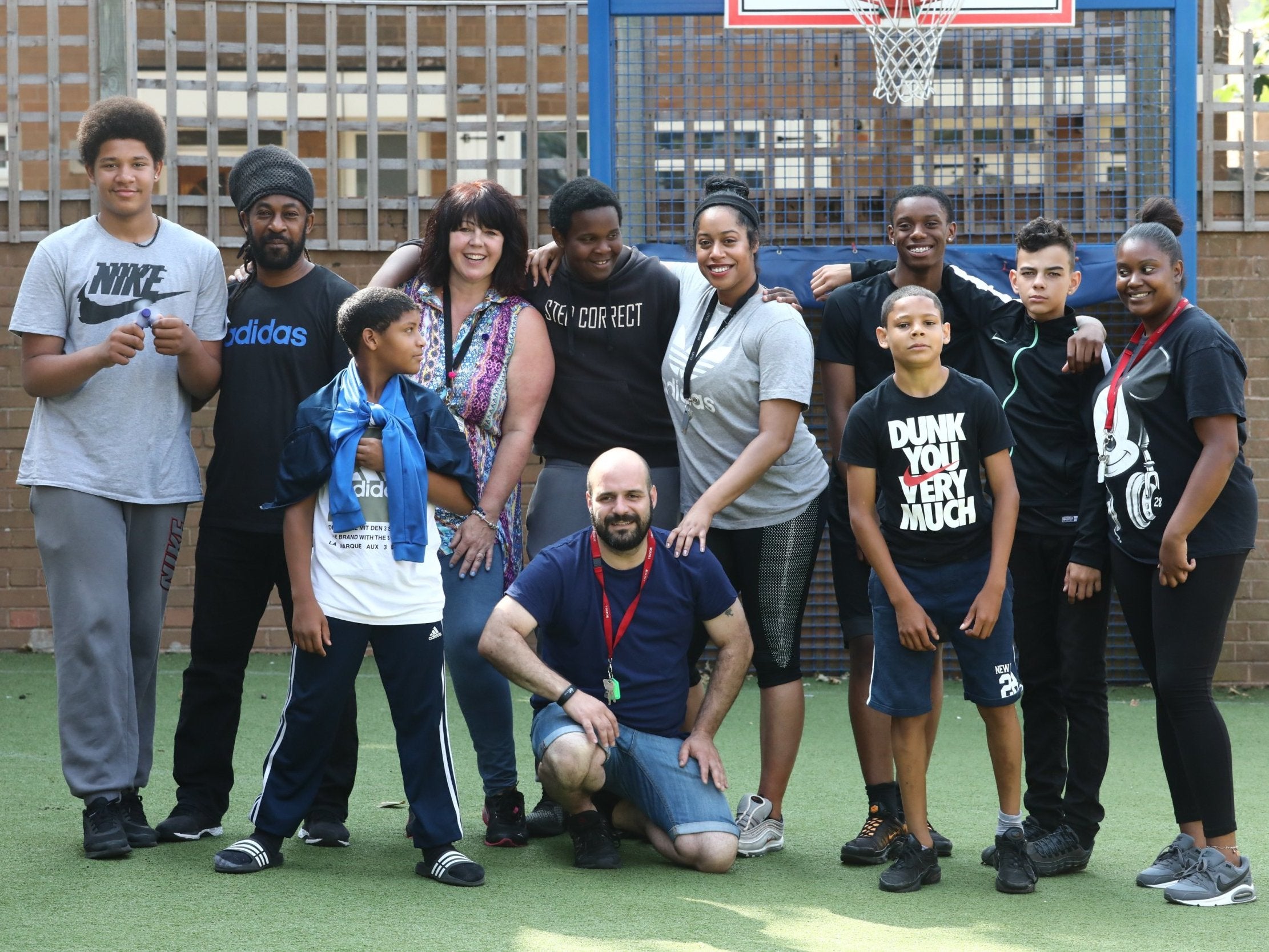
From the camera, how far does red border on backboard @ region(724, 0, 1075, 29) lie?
6078 mm

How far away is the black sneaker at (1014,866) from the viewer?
3.52 meters

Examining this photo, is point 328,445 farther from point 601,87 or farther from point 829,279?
point 601,87

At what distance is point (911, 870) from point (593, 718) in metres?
0.93

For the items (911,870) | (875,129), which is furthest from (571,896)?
(875,129)

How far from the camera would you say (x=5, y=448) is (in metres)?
6.99

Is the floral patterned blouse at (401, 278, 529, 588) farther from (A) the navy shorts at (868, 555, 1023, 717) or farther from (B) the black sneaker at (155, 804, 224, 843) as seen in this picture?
(A) the navy shorts at (868, 555, 1023, 717)

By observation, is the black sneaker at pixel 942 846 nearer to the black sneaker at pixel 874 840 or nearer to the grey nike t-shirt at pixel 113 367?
the black sneaker at pixel 874 840

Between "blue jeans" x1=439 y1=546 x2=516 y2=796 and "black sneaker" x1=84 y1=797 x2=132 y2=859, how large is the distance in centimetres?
98

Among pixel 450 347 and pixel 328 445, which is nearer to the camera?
pixel 328 445

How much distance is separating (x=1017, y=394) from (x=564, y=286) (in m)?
1.41

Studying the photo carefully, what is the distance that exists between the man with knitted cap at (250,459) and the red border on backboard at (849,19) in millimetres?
2961

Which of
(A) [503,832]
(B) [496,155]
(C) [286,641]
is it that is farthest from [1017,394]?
(C) [286,641]

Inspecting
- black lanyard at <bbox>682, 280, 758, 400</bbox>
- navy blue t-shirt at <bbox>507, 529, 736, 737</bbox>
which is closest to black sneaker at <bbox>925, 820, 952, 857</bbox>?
navy blue t-shirt at <bbox>507, 529, 736, 737</bbox>

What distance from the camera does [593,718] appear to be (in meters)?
3.67
